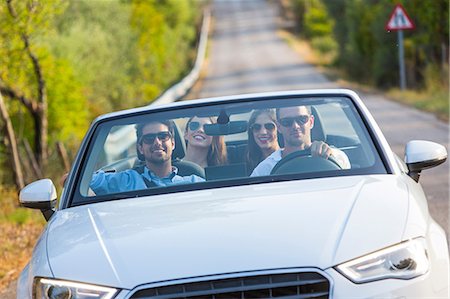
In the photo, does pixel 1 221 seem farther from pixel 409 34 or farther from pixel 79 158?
pixel 409 34

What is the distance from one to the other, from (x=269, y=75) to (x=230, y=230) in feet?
154

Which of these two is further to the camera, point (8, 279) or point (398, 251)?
point (8, 279)

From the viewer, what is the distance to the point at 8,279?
8500 mm

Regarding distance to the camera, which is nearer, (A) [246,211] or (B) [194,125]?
(A) [246,211]

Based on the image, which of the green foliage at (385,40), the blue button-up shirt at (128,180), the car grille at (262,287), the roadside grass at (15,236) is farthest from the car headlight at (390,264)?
the green foliage at (385,40)

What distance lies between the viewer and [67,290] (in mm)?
4246

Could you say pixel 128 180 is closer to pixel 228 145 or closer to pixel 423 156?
pixel 228 145

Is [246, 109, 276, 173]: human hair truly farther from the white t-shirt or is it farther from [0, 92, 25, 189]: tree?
[0, 92, 25, 189]: tree

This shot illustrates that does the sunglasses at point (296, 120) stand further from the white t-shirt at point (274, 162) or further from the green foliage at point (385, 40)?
the green foliage at point (385, 40)

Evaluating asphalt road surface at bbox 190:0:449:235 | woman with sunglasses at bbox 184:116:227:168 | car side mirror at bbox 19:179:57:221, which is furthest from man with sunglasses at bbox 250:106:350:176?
asphalt road surface at bbox 190:0:449:235

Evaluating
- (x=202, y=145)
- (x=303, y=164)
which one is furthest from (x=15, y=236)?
(x=303, y=164)

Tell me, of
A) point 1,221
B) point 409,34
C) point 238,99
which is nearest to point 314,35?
point 409,34

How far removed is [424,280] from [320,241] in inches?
17.4

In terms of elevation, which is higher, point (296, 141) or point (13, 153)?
point (296, 141)
